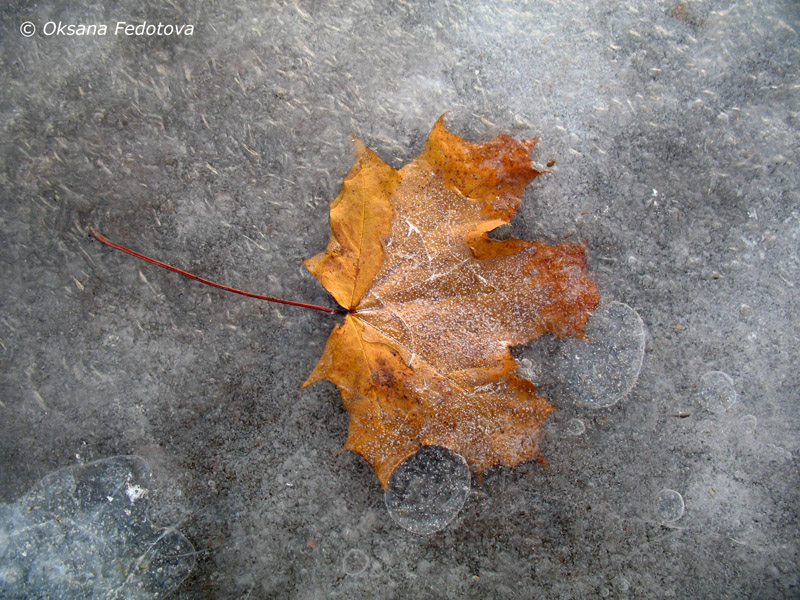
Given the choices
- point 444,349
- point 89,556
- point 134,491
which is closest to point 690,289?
point 444,349

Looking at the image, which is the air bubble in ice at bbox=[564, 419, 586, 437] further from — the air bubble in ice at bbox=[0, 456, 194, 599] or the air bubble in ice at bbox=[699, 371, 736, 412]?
the air bubble in ice at bbox=[0, 456, 194, 599]

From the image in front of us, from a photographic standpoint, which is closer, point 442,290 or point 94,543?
point 442,290

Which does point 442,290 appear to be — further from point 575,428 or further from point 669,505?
point 669,505

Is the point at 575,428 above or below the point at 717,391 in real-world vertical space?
below

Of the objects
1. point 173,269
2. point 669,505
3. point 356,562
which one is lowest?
point 356,562

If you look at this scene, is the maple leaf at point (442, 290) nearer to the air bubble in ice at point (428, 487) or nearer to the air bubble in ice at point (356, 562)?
the air bubble in ice at point (428, 487)

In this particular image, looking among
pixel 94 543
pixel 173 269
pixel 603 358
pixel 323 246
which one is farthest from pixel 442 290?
pixel 94 543
